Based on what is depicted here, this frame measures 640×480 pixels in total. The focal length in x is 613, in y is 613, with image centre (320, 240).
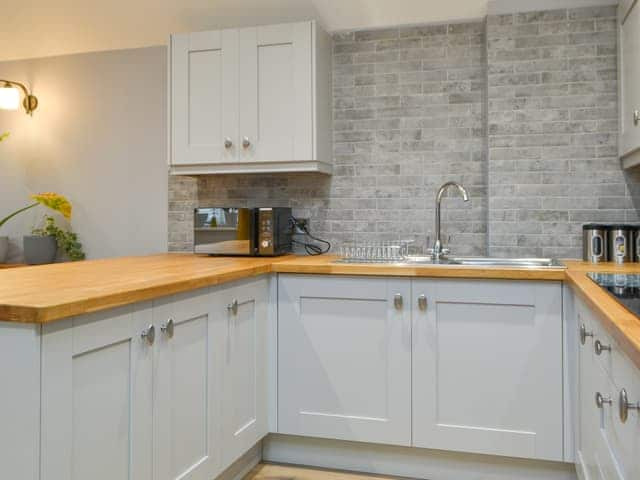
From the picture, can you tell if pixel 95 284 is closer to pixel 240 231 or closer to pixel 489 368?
pixel 240 231

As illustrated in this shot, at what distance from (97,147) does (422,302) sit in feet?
7.28

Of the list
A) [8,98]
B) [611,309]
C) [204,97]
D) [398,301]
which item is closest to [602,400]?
[611,309]

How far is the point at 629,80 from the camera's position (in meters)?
2.57

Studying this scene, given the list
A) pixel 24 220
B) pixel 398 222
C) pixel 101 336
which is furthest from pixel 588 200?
pixel 24 220

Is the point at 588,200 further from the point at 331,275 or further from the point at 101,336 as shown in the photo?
the point at 101,336

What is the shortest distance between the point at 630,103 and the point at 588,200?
1.57ft

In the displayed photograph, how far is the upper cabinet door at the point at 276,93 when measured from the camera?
292 cm

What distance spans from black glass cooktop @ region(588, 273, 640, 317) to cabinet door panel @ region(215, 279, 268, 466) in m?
1.24

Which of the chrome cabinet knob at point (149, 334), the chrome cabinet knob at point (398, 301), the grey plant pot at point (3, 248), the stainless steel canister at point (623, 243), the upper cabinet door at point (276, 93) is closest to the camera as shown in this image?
the chrome cabinet knob at point (149, 334)

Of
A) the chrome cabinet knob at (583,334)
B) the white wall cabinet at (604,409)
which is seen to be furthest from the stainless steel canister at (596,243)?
the chrome cabinet knob at (583,334)

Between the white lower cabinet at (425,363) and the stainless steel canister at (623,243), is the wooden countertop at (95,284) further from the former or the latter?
the stainless steel canister at (623,243)

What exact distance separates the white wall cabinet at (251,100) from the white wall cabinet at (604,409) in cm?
149

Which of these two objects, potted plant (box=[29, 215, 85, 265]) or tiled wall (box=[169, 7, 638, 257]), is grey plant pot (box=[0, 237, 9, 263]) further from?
tiled wall (box=[169, 7, 638, 257])

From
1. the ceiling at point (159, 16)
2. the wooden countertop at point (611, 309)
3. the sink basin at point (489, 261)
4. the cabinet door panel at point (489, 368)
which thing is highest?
the ceiling at point (159, 16)
